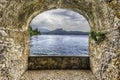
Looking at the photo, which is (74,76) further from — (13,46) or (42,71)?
(13,46)

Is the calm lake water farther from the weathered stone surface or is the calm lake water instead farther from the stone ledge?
the weathered stone surface

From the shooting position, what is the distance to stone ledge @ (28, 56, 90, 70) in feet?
42.3

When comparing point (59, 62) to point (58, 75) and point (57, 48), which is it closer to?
point (58, 75)

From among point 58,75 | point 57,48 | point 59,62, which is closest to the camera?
point 58,75

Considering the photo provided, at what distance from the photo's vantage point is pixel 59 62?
42.8 feet

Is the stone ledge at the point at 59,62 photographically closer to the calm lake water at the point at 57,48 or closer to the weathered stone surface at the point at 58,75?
the weathered stone surface at the point at 58,75

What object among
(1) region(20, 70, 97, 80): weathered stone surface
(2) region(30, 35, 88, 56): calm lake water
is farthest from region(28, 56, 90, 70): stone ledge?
(2) region(30, 35, 88, 56): calm lake water

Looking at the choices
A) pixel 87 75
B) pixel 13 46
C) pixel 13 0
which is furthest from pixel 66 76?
pixel 13 0

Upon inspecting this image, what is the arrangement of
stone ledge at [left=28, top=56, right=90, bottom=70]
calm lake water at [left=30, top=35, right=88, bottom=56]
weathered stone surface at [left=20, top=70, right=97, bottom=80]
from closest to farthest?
weathered stone surface at [left=20, top=70, right=97, bottom=80] → stone ledge at [left=28, top=56, right=90, bottom=70] → calm lake water at [left=30, top=35, right=88, bottom=56]

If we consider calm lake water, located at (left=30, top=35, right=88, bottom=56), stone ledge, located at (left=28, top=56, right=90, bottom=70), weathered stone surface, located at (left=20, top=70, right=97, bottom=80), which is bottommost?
calm lake water, located at (left=30, top=35, right=88, bottom=56)

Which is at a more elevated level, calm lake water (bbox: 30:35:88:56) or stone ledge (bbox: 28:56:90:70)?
stone ledge (bbox: 28:56:90:70)

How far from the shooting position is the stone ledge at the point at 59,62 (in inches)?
508

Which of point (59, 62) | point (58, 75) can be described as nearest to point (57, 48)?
point (59, 62)

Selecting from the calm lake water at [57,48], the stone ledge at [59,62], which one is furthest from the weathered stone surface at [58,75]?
the calm lake water at [57,48]
